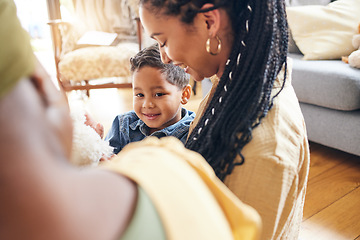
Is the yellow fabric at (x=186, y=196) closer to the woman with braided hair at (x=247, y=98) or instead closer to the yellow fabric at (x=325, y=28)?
the woman with braided hair at (x=247, y=98)

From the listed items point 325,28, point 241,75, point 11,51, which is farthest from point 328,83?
point 11,51

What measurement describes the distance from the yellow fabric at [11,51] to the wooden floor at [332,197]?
136 cm

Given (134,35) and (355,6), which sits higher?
(355,6)

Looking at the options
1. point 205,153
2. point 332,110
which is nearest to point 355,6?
point 332,110

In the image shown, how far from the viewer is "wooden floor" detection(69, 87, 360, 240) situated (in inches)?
55.1

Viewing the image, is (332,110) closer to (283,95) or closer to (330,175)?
(330,175)

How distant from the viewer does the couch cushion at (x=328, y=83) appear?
1.78m

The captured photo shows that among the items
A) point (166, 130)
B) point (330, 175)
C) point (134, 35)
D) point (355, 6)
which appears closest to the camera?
point (166, 130)

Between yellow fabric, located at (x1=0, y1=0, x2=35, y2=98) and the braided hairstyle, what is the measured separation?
0.44m

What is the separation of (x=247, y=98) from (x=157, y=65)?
0.68m

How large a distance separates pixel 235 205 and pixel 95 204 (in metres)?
0.18

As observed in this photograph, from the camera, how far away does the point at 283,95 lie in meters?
0.77

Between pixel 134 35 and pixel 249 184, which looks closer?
pixel 249 184

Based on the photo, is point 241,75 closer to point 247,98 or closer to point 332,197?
point 247,98
